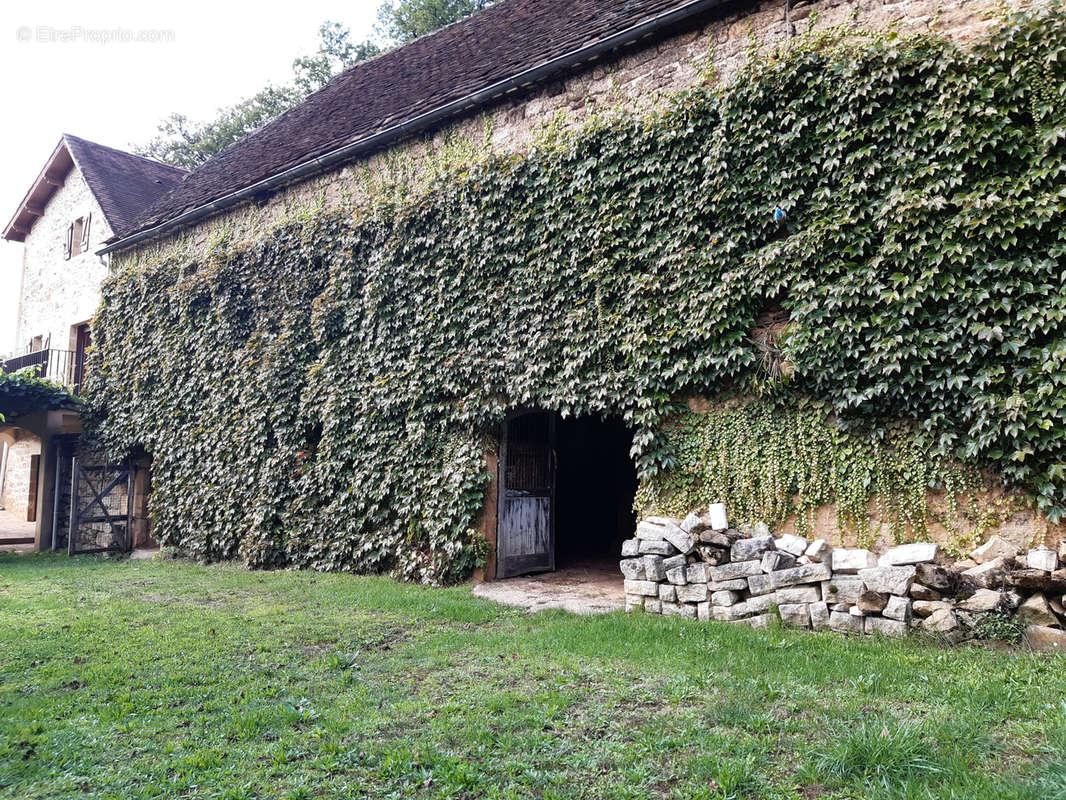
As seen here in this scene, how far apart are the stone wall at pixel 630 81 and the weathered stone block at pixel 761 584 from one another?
517 cm

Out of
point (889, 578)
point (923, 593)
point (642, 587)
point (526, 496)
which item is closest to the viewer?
point (923, 593)

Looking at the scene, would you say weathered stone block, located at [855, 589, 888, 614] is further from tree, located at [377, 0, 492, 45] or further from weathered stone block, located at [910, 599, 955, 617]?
tree, located at [377, 0, 492, 45]

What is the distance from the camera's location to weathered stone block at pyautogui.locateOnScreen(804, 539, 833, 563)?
6102mm

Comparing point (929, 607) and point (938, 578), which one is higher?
point (938, 578)

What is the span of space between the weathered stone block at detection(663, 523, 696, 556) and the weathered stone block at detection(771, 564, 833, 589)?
2.71 ft

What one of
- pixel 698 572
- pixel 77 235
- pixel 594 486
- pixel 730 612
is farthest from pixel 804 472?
pixel 77 235

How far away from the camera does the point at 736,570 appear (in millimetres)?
6426

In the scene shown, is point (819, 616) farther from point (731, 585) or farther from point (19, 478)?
point (19, 478)

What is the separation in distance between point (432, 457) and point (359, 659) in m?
4.19

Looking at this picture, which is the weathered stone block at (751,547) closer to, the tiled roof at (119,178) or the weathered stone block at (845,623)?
the weathered stone block at (845,623)

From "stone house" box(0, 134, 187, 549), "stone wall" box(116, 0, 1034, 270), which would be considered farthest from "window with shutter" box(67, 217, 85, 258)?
"stone wall" box(116, 0, 1034, 270)

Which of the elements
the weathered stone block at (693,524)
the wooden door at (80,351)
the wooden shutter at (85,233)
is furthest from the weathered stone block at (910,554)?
the wooden shutter at (85,233)

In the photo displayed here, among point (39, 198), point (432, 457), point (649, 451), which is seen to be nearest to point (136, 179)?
point (39, 198)

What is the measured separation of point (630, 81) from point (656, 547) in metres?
5.44
